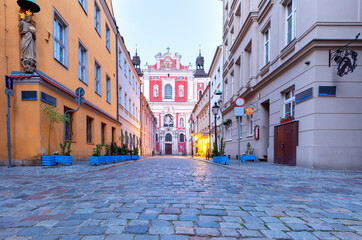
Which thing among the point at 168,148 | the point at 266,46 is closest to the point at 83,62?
the point at 266,46

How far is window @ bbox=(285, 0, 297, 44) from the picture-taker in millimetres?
9828

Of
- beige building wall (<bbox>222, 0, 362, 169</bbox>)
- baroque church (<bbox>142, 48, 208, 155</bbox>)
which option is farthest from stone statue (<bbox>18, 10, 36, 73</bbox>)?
baroque church (<bbox>142, 48, 208, 155</bbox>)

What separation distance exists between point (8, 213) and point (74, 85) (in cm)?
967

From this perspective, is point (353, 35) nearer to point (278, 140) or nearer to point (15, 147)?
point (278, 140)

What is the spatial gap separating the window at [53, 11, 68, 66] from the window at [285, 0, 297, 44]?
1014 cm

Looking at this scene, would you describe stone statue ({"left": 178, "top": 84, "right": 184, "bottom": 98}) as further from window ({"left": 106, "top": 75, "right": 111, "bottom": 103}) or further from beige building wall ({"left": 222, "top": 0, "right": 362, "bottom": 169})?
beige building wall ({"left": 222, "top": 0, "right": 362, "bottom": 169})

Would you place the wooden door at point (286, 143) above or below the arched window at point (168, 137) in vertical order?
above

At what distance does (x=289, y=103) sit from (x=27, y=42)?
413 inches

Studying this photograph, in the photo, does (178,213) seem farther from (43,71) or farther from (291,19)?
(291,19)

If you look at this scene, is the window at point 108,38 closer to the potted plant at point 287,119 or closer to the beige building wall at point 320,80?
the beige building wall at point 320,80

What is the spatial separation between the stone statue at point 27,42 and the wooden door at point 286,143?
9960 mm

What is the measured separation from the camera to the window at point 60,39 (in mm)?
10125

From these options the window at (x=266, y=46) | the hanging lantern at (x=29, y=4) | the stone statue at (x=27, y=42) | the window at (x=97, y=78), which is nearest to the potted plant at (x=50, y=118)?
the stone statue at (x=27, y=42)

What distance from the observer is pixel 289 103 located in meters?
10.2
